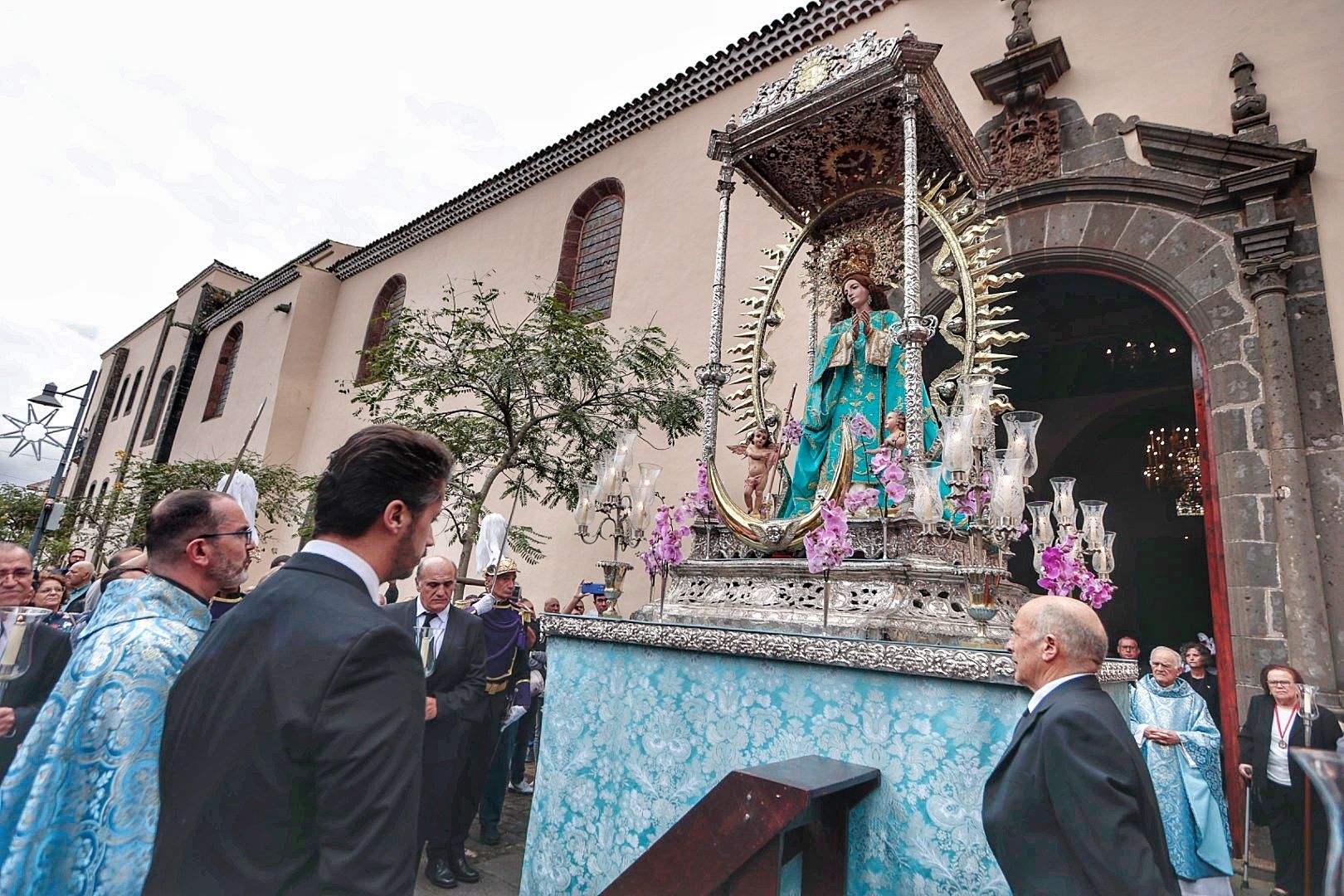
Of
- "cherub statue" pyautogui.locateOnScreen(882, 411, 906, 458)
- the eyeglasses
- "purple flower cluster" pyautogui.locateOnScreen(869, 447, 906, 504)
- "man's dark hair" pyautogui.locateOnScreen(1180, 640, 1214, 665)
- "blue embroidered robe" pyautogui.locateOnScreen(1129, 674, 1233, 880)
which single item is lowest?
"blue embroidered robe" pyautogui.locateOnScreen(1129, 674, 1233, 880)

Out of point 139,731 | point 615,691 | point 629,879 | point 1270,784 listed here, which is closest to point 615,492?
point 615,691

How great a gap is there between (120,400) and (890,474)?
27083 mm

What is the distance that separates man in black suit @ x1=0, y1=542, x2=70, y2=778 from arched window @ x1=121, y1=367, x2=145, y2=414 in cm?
2313

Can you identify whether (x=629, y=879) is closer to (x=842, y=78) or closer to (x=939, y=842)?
(x=939, y=842)

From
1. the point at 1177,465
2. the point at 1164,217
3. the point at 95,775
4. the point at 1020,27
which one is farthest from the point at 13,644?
the point at 1177,465

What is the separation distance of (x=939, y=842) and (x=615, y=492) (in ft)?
7.13

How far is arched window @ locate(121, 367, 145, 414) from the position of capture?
22.2 metres

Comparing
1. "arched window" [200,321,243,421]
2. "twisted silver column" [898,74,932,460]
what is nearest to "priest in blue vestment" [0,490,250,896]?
"twisted silver column" [898,74,932,460]

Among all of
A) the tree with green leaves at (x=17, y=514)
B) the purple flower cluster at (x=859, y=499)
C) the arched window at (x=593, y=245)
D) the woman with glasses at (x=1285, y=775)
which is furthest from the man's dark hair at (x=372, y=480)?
the tree with green leaves at (x=17, y=514)

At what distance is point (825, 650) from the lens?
105 inches

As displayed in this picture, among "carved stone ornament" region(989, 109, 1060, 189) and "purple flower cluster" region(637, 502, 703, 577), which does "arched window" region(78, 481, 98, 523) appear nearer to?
"purple flower cluster" region(637, 502, 703, 577)

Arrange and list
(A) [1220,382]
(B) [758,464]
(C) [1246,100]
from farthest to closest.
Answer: (C) [1246,100] → (A) [1220,382] → (B) [758,464]

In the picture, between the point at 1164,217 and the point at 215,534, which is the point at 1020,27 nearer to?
the point at 1164,217

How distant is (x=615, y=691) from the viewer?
10.9 ft
